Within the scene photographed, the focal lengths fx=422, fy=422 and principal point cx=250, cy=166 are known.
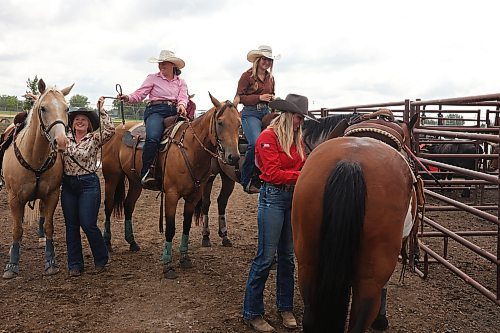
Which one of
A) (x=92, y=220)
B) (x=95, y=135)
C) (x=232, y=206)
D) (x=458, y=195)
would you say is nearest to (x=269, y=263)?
(x=92, y=220)

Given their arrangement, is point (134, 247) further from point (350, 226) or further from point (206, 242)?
point (350, 226)

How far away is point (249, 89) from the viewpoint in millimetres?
5234

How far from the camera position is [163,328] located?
354 centimetres

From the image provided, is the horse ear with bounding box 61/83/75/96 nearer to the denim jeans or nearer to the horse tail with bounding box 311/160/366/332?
the denim jeans

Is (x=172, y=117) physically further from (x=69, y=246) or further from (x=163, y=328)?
(x=163, y=328)

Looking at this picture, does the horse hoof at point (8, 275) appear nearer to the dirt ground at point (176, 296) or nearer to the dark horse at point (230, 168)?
the dirt ground at point (176, 296)

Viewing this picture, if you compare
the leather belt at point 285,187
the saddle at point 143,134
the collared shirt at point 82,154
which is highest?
the saddle at point 143,134

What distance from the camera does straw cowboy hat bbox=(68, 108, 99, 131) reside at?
4.73m

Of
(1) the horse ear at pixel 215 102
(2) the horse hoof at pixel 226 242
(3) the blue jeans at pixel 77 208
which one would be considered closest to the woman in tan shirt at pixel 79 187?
(3) the blue jeans at pixel 77 208

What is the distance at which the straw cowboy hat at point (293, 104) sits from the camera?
323 centimetres

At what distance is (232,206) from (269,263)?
554 cm

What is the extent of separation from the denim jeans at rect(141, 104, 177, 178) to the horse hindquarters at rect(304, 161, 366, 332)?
312 centimetres

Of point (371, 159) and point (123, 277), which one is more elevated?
point (371, 159)

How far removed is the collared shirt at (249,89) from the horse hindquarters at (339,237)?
9.85 ft
